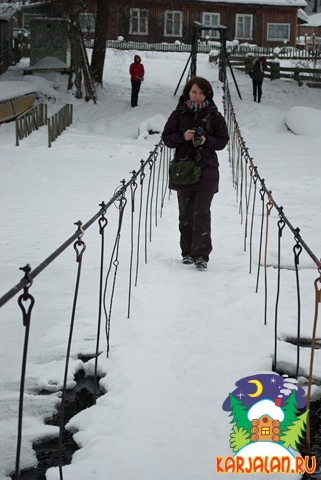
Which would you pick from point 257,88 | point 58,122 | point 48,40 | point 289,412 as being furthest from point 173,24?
point 289,412

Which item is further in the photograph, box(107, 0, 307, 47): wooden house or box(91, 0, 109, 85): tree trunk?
box(107, 0, 307, 47): wooden house

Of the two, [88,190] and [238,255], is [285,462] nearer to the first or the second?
[238,255]

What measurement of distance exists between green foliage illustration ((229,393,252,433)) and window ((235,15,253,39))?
3948cm

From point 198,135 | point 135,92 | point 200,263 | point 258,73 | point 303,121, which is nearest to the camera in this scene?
point 198,135

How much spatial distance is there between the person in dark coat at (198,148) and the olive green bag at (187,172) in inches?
3.2

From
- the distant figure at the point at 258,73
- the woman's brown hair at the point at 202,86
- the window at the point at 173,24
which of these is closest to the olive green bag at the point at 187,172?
the woman's brown hair at the point at 202,86

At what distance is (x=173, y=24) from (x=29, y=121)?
2407cm

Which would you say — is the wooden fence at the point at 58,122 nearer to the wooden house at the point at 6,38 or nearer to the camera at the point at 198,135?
the wooden house at the point at 6,38

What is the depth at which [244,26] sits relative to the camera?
135ft

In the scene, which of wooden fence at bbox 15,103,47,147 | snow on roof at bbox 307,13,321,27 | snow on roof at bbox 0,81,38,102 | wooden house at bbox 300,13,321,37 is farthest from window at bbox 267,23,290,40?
wooden fence at bbox 15,103,47,147

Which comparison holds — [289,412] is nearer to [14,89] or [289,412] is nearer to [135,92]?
[14,89]

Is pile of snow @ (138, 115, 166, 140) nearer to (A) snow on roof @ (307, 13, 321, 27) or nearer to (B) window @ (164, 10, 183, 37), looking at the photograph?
(B) window @ (164, 10, 183, 37)

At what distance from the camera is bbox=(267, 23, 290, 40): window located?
41062 millimetres

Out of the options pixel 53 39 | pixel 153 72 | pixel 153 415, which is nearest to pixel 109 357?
pixel 153 415
